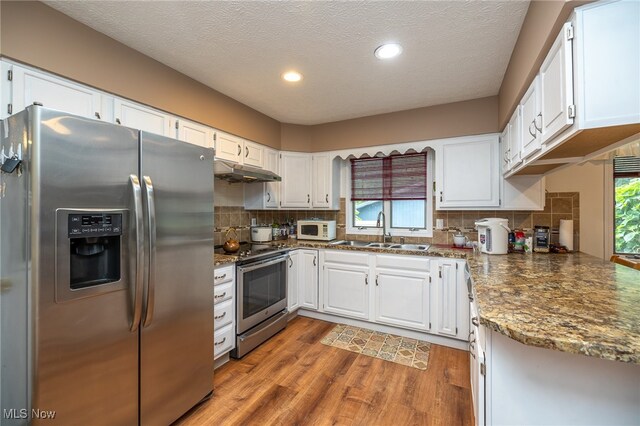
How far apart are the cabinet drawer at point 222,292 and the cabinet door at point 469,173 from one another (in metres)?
2.29

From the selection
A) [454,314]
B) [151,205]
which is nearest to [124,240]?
[151,205]

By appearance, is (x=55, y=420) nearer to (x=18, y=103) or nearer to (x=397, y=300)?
Answer: (x=18, y=103)

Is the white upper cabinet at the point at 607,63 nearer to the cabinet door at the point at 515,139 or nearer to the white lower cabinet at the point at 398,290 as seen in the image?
the cabinet door at the point at 515,139

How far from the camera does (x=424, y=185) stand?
3299 mm

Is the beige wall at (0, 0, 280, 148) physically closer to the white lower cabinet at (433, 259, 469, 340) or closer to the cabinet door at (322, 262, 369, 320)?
the cabinet door at (322, 262, 369, 320)

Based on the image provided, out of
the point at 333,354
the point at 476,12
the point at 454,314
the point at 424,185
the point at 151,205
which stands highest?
the point at 476,12

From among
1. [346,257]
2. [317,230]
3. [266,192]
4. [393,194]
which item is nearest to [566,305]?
[346,257]

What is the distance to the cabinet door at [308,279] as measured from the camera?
3.23m

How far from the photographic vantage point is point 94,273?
1323mm

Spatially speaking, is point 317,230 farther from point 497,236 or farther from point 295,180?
point 497,236

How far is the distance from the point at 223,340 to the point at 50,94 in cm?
202

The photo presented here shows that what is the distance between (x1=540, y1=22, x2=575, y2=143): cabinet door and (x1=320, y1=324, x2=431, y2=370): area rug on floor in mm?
1984

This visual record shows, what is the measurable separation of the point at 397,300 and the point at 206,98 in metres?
2.73

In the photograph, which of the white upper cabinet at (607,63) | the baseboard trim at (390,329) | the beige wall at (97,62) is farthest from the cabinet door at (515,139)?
the beige wall at (97,62)
